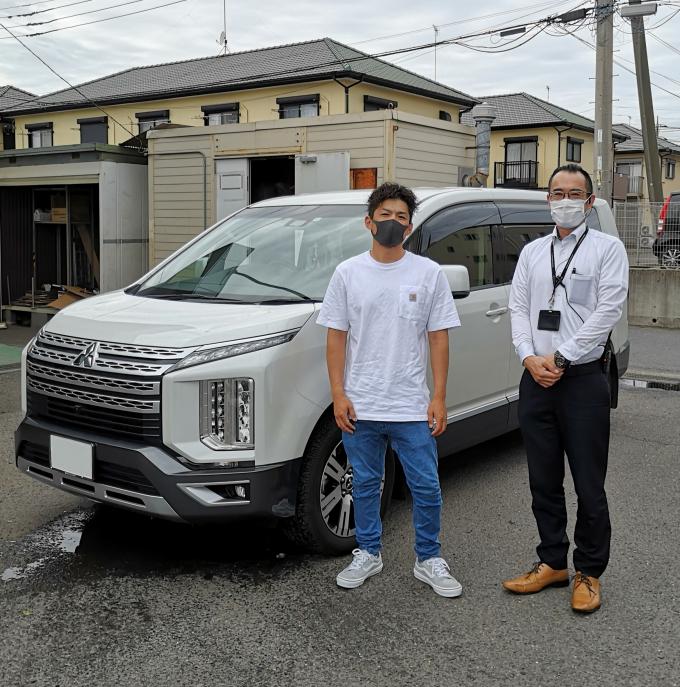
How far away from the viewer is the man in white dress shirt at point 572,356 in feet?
11.3

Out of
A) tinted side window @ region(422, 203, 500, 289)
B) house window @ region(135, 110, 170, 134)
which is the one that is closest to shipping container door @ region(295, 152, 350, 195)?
tinted side window @ region(422, 203, 500, 289)

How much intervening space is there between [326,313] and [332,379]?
29 cm

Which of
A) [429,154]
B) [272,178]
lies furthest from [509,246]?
[272,178]

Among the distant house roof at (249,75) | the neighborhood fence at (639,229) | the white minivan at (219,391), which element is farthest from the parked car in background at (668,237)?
the distant house roof at (249,75)

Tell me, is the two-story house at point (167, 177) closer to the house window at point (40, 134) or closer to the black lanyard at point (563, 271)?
the black lanyard at point (563, 271)

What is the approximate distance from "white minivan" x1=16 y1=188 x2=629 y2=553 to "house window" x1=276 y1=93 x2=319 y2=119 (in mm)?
23654

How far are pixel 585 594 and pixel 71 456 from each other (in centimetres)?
238

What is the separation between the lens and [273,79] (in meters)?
27.5

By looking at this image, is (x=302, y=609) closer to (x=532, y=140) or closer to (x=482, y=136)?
(x=482, y=136)

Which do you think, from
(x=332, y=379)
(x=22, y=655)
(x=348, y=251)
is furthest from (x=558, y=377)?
(x=22, y=655)

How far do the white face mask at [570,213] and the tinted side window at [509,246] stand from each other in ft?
5.67

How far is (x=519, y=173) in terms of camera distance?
41562mm

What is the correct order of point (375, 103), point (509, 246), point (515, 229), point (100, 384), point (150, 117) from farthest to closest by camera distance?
point (150, 117) → point (375, 103) → point (515, 229) → point (509, 246) → point (100, 384)

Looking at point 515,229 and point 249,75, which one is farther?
point 249,75
